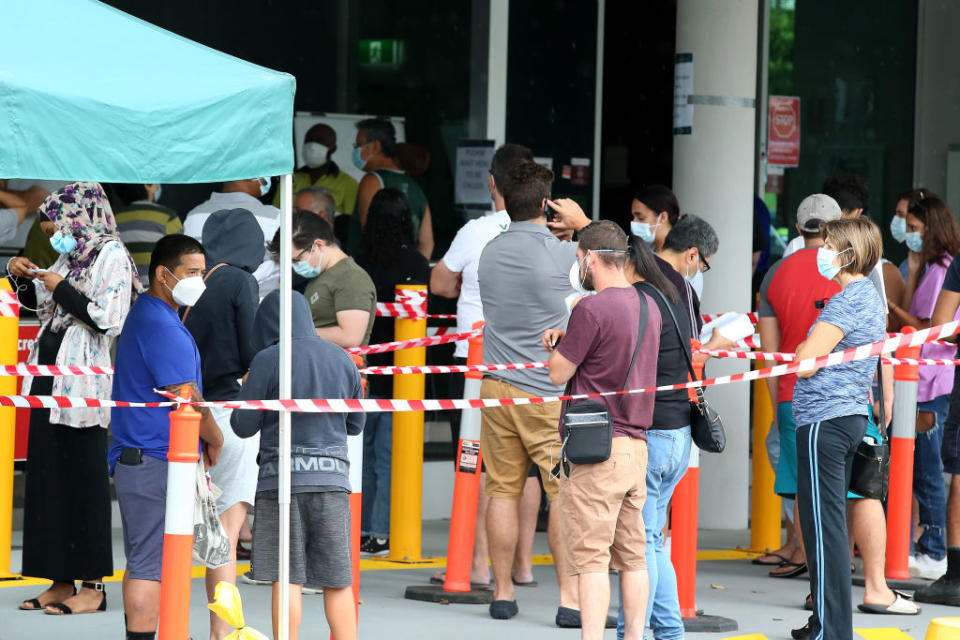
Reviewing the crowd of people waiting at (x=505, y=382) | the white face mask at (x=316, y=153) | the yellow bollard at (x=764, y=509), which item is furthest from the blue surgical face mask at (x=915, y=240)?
the white face mask at (x=316, y=153)

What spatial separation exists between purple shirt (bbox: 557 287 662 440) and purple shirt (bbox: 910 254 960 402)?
11.0 feet

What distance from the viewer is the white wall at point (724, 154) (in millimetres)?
10672

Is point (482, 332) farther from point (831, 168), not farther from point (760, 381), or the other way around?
point (831, 168)

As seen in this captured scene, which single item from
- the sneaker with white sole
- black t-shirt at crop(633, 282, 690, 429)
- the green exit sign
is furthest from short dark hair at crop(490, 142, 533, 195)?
the green exit sign

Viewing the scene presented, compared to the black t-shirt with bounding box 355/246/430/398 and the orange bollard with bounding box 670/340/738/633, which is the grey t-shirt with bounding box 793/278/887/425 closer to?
the orange bollard with bounding box 670/340/738/633

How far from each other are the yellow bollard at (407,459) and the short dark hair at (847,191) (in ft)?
8.28

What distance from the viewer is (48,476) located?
759 centimetres

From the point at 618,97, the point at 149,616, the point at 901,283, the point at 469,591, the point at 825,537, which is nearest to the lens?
the point at 149,616

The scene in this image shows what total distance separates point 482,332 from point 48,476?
2272mm

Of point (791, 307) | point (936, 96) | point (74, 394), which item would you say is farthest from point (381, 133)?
point (936, 96)

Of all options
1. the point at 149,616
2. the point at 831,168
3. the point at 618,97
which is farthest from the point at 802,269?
the point at 831,168

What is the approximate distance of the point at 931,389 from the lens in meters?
9.18

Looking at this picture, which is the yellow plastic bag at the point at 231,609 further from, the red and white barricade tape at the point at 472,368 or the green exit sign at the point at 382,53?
the green exit sign at the point at 382,53

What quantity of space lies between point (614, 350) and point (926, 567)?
12.0 ft
